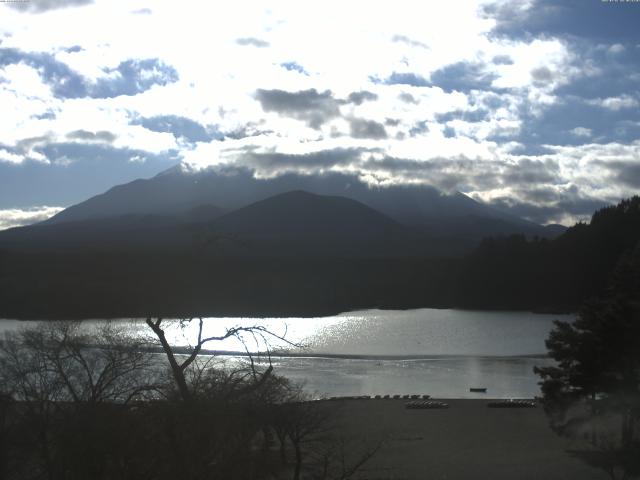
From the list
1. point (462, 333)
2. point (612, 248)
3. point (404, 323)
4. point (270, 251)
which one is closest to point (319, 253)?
point (270, 251)

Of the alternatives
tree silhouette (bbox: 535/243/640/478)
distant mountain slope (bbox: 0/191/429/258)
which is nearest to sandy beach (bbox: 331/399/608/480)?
tree silhouette (bbox: 535/243/640/478)

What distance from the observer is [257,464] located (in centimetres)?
541

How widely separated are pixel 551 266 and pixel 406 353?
53.5 metres

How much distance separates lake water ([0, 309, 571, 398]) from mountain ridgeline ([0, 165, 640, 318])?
177cm

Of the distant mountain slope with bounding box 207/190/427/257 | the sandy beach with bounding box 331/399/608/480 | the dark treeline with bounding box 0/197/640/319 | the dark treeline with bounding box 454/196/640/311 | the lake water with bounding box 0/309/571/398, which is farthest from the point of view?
the distant mountain slope with bounding box 207/190/427/257

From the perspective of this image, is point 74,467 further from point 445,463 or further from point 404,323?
point 404,323

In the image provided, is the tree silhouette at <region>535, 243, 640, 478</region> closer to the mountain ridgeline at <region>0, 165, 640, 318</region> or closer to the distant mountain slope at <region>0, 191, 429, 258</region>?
the mountain ridgeline at <region>0, 165, 640, 318</region>

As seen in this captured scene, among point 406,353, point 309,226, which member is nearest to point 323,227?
point 309,226

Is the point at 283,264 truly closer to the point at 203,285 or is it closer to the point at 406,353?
the point at 406,353

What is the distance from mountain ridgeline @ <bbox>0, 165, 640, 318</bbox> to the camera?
17039 mm

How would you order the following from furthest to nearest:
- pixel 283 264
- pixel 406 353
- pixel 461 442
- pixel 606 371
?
pixel 283 264, pixel 406 353, pixel 461 442, pixel 606 371

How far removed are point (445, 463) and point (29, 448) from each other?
12.0 meters

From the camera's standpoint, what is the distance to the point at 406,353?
4184 cm

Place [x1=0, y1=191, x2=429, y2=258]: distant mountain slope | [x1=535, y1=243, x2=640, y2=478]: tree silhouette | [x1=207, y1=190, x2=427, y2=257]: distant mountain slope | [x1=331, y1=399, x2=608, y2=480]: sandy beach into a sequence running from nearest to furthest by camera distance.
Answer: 1. [x1=535, y1=243, x2=640, y2=478]: tree silhouette
2. [x1=331, y1=399, x2=608, y2=480]: sandy beach
3. [x1=0, y1=191, x2=429, y2=258]: distant mountain slope
4. [x1=207, y1=190, x2=427, y2=257]: distant mountain slope
